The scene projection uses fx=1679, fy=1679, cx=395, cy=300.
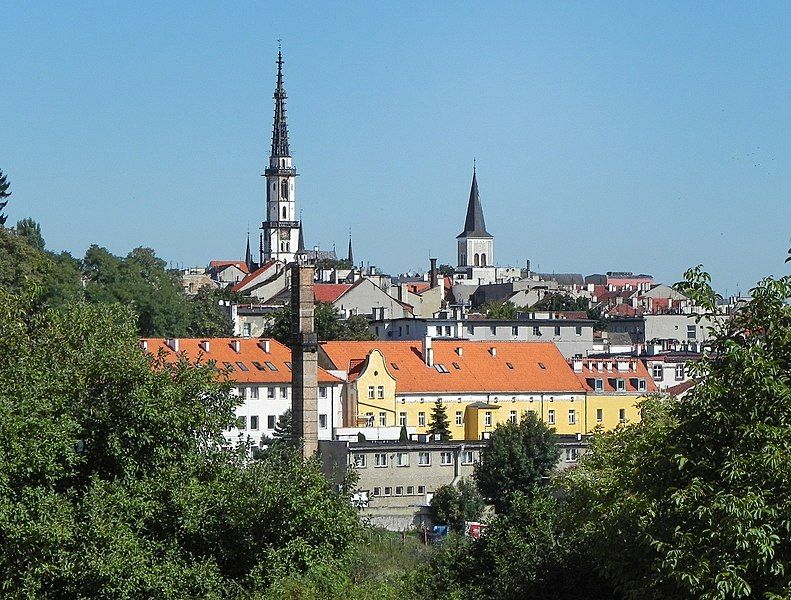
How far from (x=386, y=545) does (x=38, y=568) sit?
22174mm

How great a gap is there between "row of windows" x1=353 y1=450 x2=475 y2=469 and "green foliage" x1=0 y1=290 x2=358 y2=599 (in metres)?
33.9

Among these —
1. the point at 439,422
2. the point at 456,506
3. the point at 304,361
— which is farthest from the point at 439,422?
the point at 304,361

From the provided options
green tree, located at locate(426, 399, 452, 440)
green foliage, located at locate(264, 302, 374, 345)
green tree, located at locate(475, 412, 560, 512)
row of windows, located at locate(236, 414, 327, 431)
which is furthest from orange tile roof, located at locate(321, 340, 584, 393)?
green tree, located at locate(475, 412, 560, 512)

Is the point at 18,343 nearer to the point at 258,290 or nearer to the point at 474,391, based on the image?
the point at 474,391

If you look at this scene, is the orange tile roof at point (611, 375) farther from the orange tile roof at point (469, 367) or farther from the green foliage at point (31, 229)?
the green foliage at point (31, 229)

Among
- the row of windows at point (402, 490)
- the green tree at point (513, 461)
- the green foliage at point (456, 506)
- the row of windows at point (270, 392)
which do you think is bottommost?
the green foliage at point (456, 506)

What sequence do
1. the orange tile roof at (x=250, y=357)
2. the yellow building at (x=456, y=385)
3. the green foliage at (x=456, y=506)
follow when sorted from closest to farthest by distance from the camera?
the green foliage at (x=456, y=506), the orange tile roof at (x=250, y=357), the yellow building at (x=456, y=385)

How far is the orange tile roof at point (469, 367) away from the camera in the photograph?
76.3 metres

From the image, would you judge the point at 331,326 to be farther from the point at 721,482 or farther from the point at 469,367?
the point at 721,482

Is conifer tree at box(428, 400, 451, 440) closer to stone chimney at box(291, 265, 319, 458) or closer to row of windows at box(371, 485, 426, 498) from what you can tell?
row of windows at box(371, 485, 426, 498)

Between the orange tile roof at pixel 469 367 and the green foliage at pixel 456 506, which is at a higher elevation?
the orange tile roof at pixel 469 367

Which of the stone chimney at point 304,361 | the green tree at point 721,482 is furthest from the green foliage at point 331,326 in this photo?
the green tree at point 721,482

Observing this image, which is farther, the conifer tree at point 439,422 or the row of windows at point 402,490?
the conifer tree at point 439,422

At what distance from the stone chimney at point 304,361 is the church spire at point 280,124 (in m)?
122
